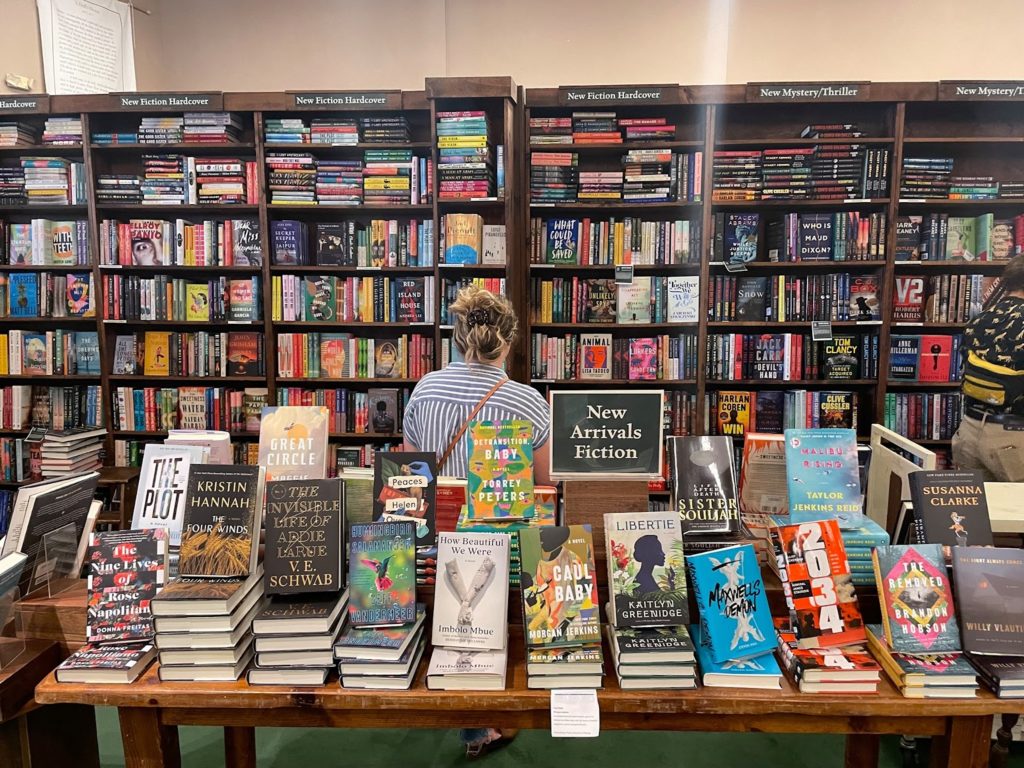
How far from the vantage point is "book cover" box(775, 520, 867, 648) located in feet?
4.51

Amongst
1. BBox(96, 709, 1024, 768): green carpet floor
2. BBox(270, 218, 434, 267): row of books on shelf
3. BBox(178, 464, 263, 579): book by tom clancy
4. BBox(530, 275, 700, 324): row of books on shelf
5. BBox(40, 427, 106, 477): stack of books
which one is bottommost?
BBox(96, 709, 1024, 768): green carpet floor

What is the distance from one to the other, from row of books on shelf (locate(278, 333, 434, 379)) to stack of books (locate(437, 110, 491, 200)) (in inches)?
33.6

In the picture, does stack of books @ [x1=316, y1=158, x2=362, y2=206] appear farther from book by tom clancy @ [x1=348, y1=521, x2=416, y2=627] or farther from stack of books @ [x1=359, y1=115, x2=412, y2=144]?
book by tom clancy @ [x1=348, y1=521, x2=416, y2=627]

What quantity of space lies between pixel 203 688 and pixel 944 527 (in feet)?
5.32

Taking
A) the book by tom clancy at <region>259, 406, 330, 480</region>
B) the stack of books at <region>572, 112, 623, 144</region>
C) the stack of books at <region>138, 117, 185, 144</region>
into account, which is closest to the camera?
the book by tom clancy at <region>259, 406, 330, 480</region>

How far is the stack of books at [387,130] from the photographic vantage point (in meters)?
3.60

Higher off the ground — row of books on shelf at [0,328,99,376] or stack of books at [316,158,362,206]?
stack of books at [316,158,362,206]

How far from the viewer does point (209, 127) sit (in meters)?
3.66

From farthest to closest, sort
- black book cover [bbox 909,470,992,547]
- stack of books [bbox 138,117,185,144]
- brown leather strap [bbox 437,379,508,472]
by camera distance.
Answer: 1. stack of books [bbox 138,117,185,144]
2. brown leather strap [bbox 437,379,508,472]
3. black book cover [bbox 909,470,992,547]

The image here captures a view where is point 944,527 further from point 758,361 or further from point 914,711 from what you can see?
point 758,361

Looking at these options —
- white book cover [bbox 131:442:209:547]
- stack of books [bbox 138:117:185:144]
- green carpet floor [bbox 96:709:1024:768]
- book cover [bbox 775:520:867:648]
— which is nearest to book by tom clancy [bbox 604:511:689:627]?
book cover [bbox 775:520:867:648]

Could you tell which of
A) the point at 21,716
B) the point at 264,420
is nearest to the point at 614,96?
the point at 264,420

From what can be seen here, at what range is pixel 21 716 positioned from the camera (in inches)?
59.6

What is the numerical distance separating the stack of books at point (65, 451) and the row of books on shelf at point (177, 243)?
100cm
